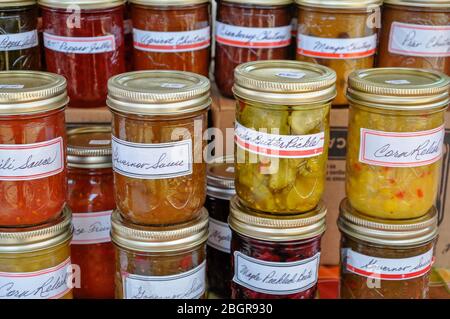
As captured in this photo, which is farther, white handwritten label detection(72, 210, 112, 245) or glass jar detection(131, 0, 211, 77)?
glass jar detection(131, 0, 211, 77)

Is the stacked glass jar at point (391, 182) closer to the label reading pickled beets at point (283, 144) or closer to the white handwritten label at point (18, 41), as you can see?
the label reading pickled beets at point (283, 144)

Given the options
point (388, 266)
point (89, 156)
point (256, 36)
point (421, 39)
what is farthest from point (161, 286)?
point (421, 39)

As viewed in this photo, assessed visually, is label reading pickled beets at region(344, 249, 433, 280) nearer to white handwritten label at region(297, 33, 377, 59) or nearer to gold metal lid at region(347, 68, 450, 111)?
gold metal lid at region(347, 68, 450, 111)

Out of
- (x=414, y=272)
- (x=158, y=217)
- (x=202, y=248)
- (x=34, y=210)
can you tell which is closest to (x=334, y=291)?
(x=414, y=272)

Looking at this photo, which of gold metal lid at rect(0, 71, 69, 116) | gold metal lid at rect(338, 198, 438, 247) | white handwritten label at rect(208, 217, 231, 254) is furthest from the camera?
white handwritten label at rect(208, 217, 231, 254)

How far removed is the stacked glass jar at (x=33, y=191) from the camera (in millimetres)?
1040

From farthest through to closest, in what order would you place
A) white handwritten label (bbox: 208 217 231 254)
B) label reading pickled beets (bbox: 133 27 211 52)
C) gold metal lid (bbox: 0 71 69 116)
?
1. label reading pickled beets (bbox: 133 27 211 52)
2. white handwritten label (bbox: 208 217 231 254)
3. gold metal lid (bbox: 0 71 69 116)

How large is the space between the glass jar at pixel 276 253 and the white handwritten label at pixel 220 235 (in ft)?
0.45

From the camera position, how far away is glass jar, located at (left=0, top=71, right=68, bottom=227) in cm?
104

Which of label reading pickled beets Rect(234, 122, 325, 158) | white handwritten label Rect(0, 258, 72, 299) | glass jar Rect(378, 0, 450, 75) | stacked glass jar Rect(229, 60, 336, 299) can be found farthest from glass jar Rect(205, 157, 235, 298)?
glass jar Rect(378, 0, 450, 75)

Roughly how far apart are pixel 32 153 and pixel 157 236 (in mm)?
240

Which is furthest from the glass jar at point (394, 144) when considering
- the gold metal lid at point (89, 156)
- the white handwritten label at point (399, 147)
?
the gold metal lid at point (89, 156)

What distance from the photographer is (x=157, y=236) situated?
43.6 inches

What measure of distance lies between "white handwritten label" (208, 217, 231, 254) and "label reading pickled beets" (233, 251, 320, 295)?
5.8 inches
